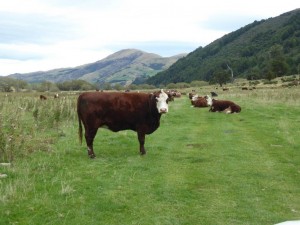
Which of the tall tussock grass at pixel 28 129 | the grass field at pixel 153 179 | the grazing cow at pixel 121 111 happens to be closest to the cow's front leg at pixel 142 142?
the grazing cow at pixel 121 111

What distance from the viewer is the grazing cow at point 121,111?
1302cm

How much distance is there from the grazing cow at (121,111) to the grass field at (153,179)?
86 cm

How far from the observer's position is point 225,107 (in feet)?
88.0

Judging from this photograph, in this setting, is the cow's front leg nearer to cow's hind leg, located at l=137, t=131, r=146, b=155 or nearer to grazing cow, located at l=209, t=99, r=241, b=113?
cow's hind leg, located at l=137, t=131, r=146, b=155

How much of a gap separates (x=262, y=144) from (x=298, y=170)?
379 cm

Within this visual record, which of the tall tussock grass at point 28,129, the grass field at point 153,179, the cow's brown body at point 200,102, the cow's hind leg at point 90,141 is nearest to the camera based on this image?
the grass field at point 153,179

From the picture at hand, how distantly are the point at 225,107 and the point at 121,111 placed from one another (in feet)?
48.7

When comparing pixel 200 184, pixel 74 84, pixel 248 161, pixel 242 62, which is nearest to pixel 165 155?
pixel 248 161

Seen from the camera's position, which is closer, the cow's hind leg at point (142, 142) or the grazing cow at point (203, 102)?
the cow's hind leg at point (142, 142)

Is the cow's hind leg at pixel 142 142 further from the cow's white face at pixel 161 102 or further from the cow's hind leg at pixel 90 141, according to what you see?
the cow's hind leg at pixel 90 141

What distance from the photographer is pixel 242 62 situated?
172 metres

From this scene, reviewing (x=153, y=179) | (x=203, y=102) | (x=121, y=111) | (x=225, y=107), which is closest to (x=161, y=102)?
(x=121, y=111)

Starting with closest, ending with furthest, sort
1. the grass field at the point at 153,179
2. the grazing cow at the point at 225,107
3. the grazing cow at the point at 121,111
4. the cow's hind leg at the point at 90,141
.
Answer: the grass field at the point at 153,179, the cow's hind leg at the point at 90,141, the grazing cow at the point at 121,111, the grazing cow at the point at 225,107

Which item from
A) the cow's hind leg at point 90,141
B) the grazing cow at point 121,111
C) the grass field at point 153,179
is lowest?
the grass field at point 153,179
